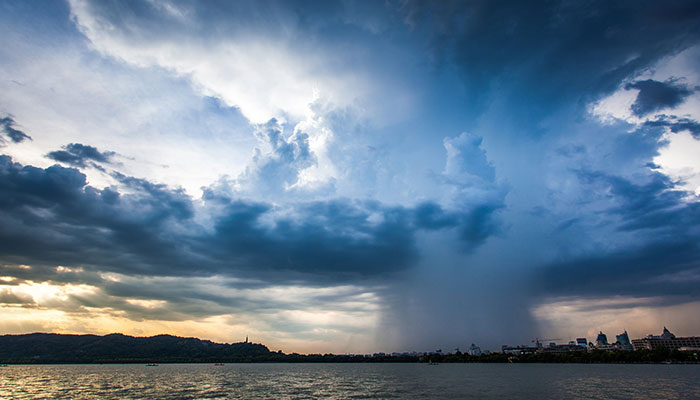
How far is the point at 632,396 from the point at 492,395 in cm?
2845

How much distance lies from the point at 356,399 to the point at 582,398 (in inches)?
1851

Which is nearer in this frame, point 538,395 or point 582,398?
point 582,398

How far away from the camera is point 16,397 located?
75938mm

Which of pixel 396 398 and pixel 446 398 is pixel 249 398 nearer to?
pixel 396 398

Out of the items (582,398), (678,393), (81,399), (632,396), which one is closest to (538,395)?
(582,398)

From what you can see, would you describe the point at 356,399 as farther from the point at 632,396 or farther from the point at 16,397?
the point at 16,397

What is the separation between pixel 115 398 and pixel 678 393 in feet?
408

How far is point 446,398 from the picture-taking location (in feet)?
235

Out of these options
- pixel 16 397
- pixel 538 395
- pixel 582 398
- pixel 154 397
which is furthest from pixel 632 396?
pixel 16 397

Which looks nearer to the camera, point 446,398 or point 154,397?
point 446,398

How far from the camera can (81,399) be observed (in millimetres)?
73000

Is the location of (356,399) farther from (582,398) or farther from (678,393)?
(678,393)

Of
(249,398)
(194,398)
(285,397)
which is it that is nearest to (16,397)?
(194,398)

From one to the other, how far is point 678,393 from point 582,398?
25.6 m
